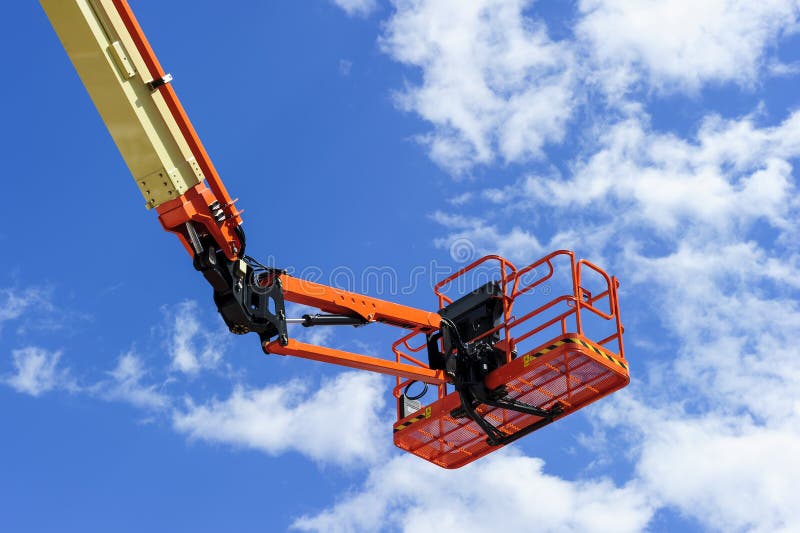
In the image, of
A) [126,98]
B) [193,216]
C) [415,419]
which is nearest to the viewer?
[126,98]

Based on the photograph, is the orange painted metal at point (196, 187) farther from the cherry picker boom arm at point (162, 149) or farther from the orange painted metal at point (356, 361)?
the orange painted metal at point (356, 361)

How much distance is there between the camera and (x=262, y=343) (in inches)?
537

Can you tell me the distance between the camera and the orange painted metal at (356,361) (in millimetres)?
13703

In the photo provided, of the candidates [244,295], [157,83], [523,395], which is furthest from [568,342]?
[157,83]

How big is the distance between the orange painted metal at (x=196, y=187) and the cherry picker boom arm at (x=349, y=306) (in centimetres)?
1

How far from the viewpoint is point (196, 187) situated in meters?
13.3

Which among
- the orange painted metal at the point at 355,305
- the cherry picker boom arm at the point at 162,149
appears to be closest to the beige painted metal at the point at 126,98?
the cherry picker boom arm at the point at 162,149

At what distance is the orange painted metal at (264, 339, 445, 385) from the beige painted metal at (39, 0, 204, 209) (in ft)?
7.16

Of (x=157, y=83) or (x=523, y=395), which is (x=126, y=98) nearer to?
(x=157, y=83)

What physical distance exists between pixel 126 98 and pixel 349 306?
3804mm

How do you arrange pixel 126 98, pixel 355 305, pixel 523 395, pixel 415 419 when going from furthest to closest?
pixel 415 419 < pixel 523 395 < pixel 355 305 < pixel 126 98

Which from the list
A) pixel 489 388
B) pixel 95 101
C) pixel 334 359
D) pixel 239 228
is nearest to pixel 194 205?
pixel 239 228

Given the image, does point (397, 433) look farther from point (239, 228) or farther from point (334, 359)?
point (239, 228)

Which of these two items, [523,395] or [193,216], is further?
[523,395]
